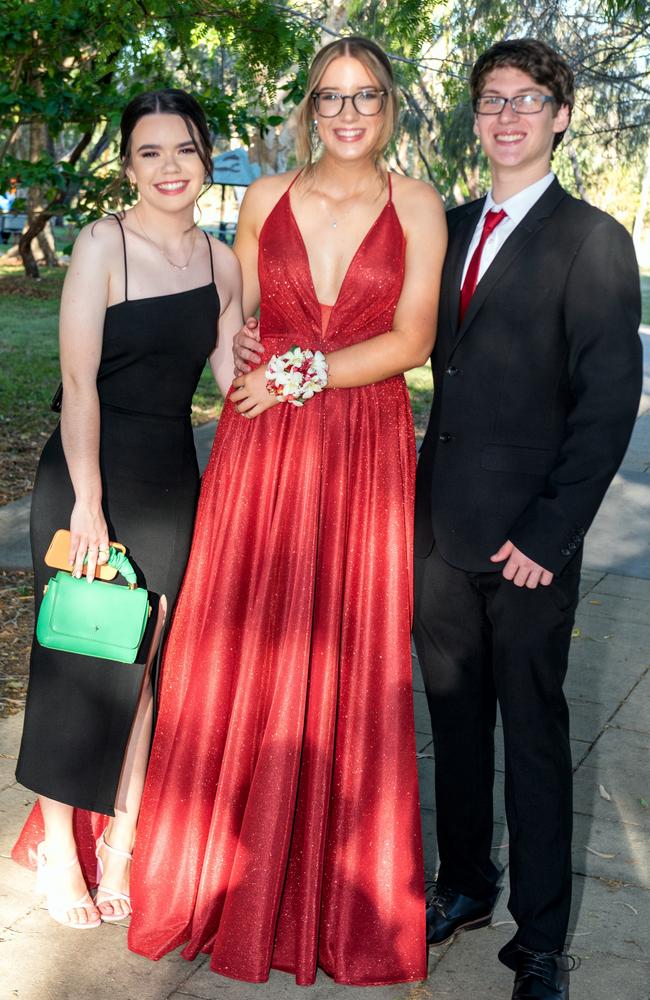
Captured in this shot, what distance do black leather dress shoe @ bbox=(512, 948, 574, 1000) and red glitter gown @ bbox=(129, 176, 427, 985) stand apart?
0.92ft

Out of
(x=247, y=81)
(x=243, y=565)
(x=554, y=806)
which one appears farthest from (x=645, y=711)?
(x=247, y=81)

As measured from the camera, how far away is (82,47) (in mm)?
8992

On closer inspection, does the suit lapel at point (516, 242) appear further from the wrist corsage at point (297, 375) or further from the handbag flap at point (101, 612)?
the handbag flap at point (101, 612)

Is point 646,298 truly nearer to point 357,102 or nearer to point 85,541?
point 357,102

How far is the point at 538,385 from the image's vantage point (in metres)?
3.11

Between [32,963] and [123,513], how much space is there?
4.06ft

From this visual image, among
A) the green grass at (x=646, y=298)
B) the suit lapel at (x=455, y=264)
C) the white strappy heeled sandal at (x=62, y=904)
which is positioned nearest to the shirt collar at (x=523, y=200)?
the suit lapel at (x=455, y=264)

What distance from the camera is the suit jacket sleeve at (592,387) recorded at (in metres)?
2.97

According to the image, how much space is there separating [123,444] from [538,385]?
1159 millimetres

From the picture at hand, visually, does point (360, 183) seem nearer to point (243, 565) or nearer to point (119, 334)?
point (119, 334)

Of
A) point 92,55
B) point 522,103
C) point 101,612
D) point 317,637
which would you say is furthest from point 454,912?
point 92,55

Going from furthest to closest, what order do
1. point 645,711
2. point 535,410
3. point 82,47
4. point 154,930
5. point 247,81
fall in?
point 82,47 → point 247,81 → point 645,711 → point 154,930 → point 535,410

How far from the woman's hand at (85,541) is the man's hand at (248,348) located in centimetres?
58

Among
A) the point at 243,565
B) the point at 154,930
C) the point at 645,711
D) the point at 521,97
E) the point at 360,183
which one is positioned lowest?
the point at 645,711
